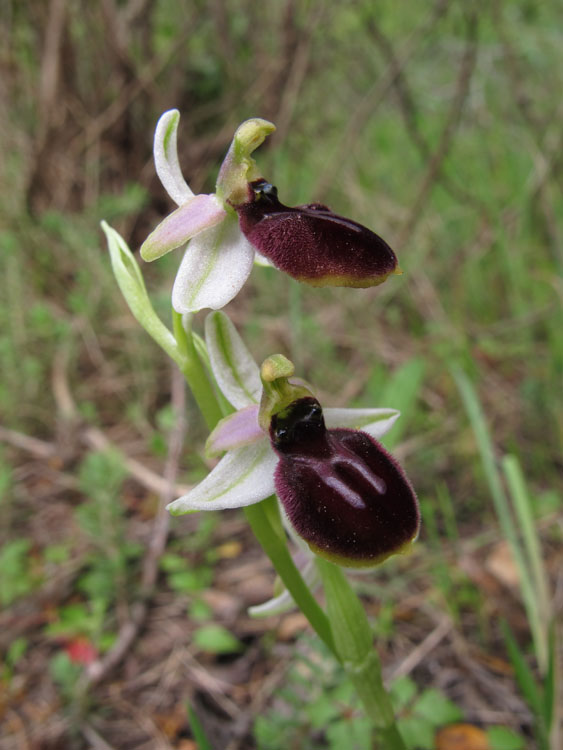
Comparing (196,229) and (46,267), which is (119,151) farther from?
(196,229)

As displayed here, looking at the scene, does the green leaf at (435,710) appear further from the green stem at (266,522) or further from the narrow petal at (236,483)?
the narrow petal at (236,483)

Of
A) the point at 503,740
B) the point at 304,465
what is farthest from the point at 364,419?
the point at 503,740

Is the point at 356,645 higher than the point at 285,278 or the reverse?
higher

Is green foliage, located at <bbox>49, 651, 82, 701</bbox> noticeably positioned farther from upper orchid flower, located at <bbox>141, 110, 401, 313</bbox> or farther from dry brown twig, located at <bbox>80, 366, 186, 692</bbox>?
upper orchid flower, located at <bbox>141, 110, 401, 313</bbox>

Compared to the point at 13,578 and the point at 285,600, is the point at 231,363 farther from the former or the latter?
the point at 13,578

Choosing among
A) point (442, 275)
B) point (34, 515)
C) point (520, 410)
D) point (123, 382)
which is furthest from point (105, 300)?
point (520, 410)

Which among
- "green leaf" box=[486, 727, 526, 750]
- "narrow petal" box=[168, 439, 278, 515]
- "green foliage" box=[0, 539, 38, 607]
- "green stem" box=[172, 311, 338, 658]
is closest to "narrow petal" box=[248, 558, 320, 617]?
"green stem" box=[172, 311, 338, 658]

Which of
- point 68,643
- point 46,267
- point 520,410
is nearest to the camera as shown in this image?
point 68,643
